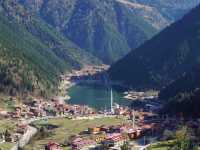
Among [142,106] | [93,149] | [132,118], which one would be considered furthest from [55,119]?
[93,149]

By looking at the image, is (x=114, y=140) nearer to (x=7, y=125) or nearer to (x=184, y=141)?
(x=184, y=141)

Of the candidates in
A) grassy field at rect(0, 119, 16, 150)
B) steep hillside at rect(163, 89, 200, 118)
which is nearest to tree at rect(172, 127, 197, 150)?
steep hillside at rect(163, 89, 200, 118)

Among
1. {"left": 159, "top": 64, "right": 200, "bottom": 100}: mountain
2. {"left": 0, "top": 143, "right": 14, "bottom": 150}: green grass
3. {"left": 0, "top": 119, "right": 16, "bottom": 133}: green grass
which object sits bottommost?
{"left": 0, "top": 143, "right": 14, "bottom": 150}: green grass

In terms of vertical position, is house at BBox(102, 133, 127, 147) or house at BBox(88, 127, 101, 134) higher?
house at BBox(88, 127, 101, 134)

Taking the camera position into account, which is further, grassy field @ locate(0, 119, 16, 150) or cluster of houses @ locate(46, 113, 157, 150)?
grassy field @ locate(0, 119, 16, 150)

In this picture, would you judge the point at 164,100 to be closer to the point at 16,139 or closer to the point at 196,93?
the point at 196,93

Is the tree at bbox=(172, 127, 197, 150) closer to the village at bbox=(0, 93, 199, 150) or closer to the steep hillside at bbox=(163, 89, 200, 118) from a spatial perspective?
the village at bbox=(0, 93, 199, 150)

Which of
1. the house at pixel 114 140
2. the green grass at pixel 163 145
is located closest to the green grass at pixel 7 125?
the house at pixel 114 140

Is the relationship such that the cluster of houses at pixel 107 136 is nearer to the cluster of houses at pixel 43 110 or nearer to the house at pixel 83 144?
the house at pixel 83 144

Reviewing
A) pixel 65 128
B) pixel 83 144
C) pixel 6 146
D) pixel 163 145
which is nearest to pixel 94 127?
pixel 65 128
